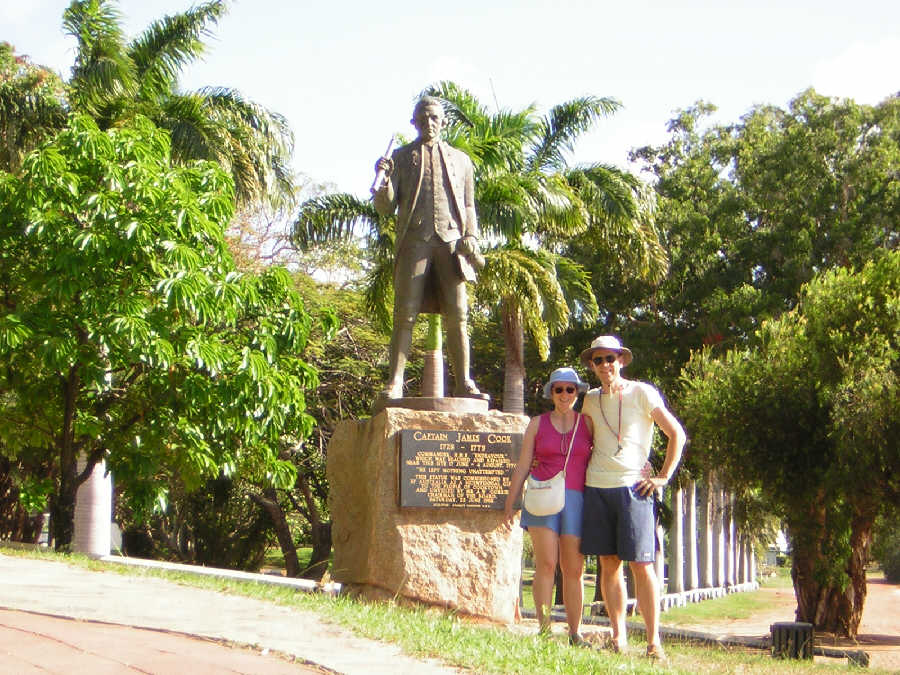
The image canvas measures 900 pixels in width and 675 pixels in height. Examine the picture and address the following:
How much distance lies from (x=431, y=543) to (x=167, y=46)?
11.6 m

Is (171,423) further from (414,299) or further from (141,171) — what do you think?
(414,299)

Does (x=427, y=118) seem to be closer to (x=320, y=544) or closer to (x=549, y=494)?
(x=549, y=494)

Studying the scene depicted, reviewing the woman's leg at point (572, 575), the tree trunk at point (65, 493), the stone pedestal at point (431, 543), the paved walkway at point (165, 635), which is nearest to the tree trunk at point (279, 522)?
the tree trunk at point (65, 493)

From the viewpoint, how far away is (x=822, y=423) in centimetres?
1691

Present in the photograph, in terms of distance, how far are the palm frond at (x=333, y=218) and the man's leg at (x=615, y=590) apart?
12046 millimetres

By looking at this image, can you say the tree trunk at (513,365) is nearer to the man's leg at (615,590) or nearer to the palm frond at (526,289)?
the palm frond at (526,289)

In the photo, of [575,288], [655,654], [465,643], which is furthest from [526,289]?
[465,643]

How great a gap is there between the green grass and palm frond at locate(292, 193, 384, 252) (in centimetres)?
1045

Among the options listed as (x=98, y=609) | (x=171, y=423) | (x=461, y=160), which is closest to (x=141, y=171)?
(x=171, y=423)

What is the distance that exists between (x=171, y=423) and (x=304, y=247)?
751cm

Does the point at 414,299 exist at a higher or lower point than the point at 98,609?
higher

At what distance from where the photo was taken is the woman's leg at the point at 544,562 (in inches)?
263

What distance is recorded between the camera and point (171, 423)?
11.5 metres

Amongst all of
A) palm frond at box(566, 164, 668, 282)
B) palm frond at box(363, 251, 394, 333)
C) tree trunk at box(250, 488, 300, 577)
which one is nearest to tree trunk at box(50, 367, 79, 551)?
palm frond at box(363, 251, 394, 333)
